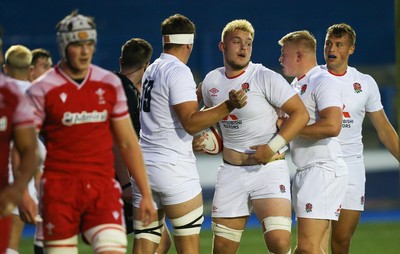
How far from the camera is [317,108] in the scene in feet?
27.0

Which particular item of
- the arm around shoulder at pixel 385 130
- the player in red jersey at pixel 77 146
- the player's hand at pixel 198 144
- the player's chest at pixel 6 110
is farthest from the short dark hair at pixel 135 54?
the player's chest at pixel 6 110

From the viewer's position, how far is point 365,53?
2300 centimetres

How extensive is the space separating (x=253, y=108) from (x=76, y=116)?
2.21 m

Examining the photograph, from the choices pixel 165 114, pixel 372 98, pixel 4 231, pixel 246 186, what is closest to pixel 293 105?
pixel 246 186

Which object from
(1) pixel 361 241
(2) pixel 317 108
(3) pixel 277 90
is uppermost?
(3) pixel 277 90

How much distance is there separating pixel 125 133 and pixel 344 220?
3097 millimetres

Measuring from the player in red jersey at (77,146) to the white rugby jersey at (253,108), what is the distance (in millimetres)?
1925

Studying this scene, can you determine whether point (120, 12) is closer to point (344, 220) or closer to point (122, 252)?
point (344, 220)

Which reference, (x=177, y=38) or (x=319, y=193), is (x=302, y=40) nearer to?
Result: (x=177, y=38)

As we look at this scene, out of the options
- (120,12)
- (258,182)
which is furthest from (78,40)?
(120,12)

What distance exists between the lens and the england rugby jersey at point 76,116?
6125mm

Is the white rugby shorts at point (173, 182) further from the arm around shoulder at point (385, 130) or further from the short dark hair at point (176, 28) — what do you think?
the arm around shoulder at point (385, 130)

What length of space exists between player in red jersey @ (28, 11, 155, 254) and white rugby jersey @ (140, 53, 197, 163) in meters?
1.46

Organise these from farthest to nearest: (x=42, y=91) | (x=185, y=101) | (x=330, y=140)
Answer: (x=330, y=140)
(x=185, y=101)
(x=42, y=91)
